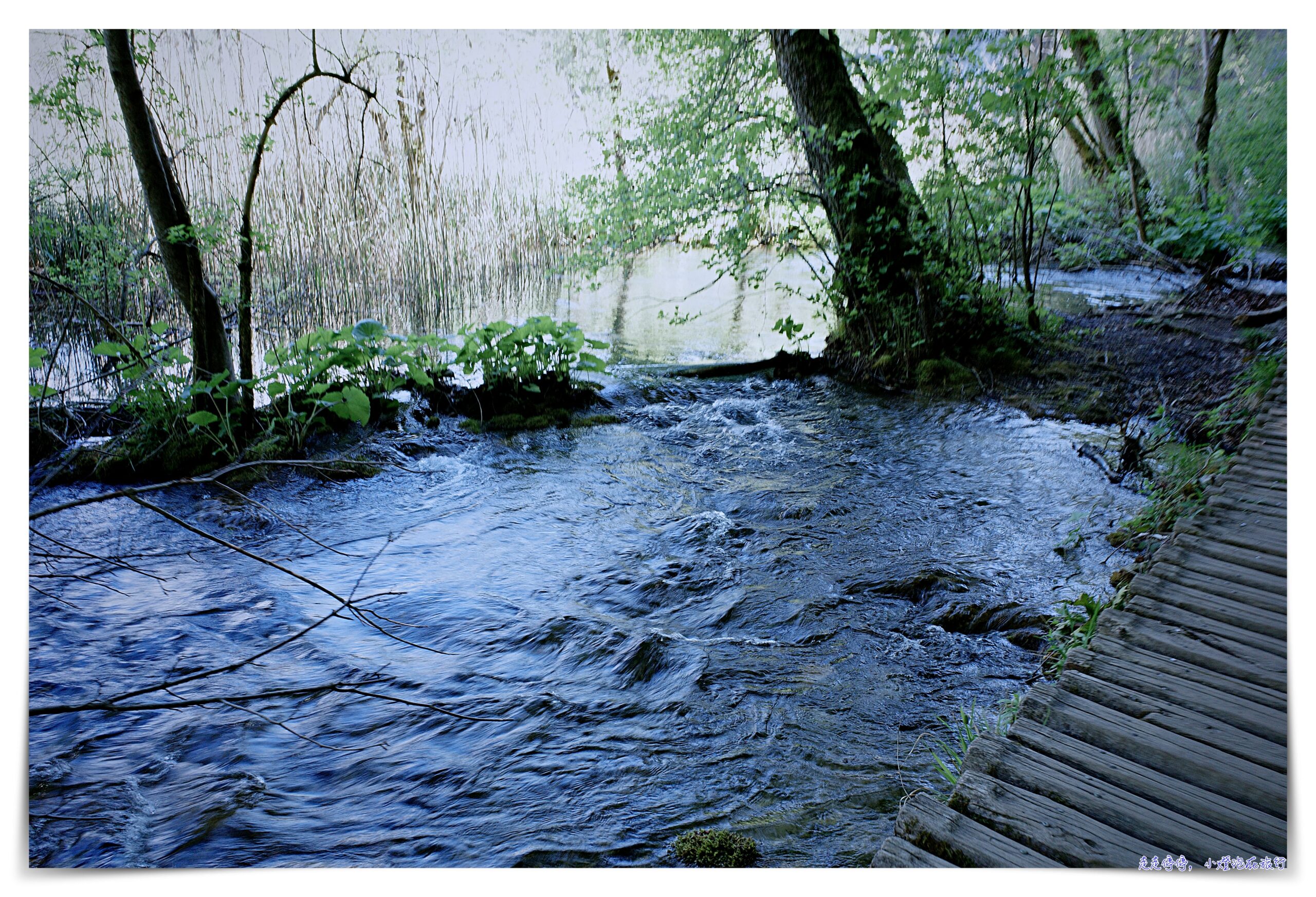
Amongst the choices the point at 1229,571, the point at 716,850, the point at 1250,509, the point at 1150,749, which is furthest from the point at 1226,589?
the point at 716,850

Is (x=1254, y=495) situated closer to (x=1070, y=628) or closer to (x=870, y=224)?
(x=1070, y=628)

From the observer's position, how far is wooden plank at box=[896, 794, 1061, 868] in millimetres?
1178

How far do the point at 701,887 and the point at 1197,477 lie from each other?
1.81 metres

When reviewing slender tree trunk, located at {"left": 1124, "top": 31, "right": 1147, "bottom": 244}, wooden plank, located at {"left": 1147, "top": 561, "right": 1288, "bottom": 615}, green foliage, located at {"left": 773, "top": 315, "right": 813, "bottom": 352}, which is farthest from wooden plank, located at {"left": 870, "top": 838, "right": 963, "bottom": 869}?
green foliage, located at {"left": 773, "top": 315, "right": 813, "bottom": 352}

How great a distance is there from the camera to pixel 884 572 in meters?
2.36

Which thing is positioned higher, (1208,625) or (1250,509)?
(1250,509)

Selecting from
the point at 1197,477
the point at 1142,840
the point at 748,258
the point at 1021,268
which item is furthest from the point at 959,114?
the point at 1142,840

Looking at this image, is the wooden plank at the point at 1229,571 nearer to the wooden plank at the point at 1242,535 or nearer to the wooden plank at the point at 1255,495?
the wooden plank at the point at 1242,535

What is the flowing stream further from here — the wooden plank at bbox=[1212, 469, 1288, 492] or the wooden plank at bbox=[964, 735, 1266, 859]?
the wooden plank at bbox=[1212, 469, 1288, 492]

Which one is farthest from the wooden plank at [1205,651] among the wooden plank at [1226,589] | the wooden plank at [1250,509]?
the wooden plank at [1250,509]

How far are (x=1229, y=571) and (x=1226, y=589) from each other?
72 mm

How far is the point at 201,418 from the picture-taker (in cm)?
295

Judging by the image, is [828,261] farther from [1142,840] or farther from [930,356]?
[1142,840]

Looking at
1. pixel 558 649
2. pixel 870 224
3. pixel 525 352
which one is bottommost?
pixel 558 649
